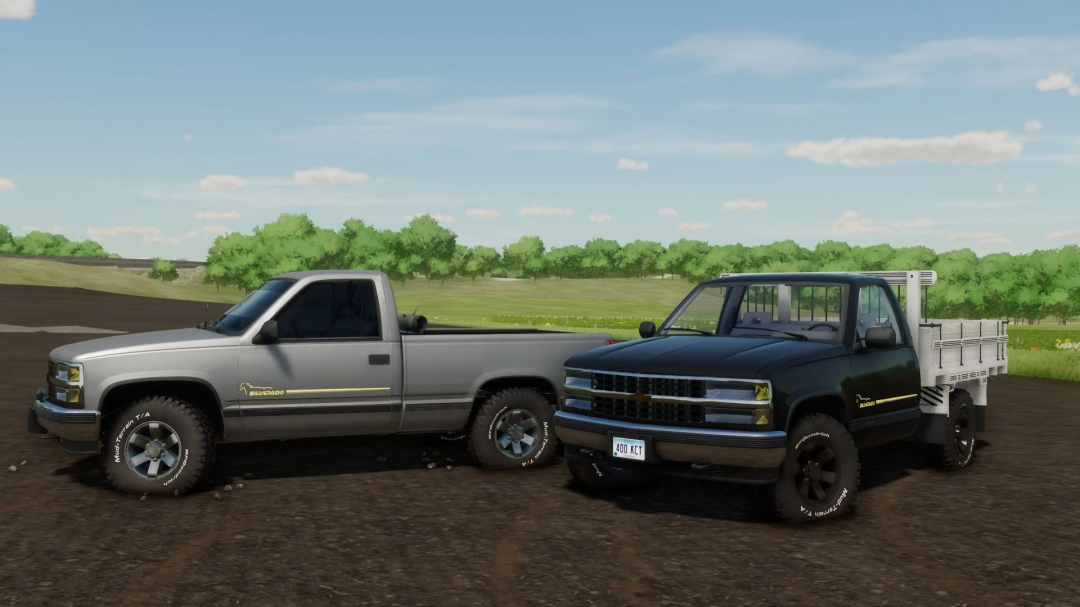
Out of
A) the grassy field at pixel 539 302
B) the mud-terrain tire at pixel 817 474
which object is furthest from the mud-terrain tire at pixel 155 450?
the grassy field at pixel 539 302

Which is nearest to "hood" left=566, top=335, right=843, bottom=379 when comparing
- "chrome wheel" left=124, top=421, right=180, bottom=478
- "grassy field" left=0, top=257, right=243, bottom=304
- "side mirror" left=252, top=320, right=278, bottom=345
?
"side mirror" left=252, top=320, right=278, bottom=345

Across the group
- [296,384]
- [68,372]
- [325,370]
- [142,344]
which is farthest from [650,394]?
[68,372]

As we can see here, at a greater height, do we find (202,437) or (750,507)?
(202,437)

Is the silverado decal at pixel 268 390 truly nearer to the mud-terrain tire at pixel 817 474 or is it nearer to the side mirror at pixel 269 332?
the side mirror at pixel 269 332

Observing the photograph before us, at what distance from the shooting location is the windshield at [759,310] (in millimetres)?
8805

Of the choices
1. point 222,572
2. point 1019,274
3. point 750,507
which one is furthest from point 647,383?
point 1019,274

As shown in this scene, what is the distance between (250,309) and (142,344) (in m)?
1.13

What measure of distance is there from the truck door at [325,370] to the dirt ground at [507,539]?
61 cm

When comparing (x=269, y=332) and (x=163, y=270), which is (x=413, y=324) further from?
(x=163, y=270)

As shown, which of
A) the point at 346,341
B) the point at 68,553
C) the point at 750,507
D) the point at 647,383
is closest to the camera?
the point at 68,553

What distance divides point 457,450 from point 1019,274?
129 m

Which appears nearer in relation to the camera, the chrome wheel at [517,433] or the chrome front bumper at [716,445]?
the chrome front bumper at [716,445]

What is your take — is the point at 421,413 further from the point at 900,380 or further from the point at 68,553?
the point at 900,380

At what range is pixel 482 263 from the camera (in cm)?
18012
